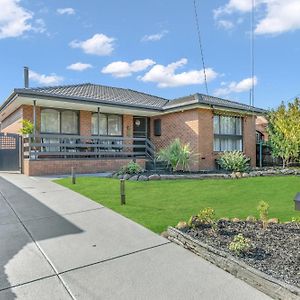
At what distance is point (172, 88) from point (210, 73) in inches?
441

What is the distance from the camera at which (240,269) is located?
3.46m

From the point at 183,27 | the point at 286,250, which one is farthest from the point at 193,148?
the point at 286,250

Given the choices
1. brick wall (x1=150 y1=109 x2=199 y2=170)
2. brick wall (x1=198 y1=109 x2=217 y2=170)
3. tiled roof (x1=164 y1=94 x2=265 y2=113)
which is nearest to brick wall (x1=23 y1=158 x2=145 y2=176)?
brick wall (x1=150 y1=109 x2=199 y2=170)

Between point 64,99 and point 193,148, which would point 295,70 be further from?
point 64,99

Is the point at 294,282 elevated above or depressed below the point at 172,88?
below

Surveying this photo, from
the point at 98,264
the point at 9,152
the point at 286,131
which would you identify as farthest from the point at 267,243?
the point at 9,152

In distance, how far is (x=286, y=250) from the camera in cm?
408

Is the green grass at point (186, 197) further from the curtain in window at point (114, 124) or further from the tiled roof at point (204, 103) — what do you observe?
the curtain in window at point (114, 124)

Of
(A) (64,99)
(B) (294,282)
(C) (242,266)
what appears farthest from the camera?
(A) (64,99)

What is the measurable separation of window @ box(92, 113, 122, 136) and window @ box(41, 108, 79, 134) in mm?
1191

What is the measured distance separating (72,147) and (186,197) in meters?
9.47

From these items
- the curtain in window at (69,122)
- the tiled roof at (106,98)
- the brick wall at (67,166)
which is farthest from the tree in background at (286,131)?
the curtain in window at (69,122)

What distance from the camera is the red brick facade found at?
47.2ft

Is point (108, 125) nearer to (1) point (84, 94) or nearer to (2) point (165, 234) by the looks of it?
(1) point (84, 94)
